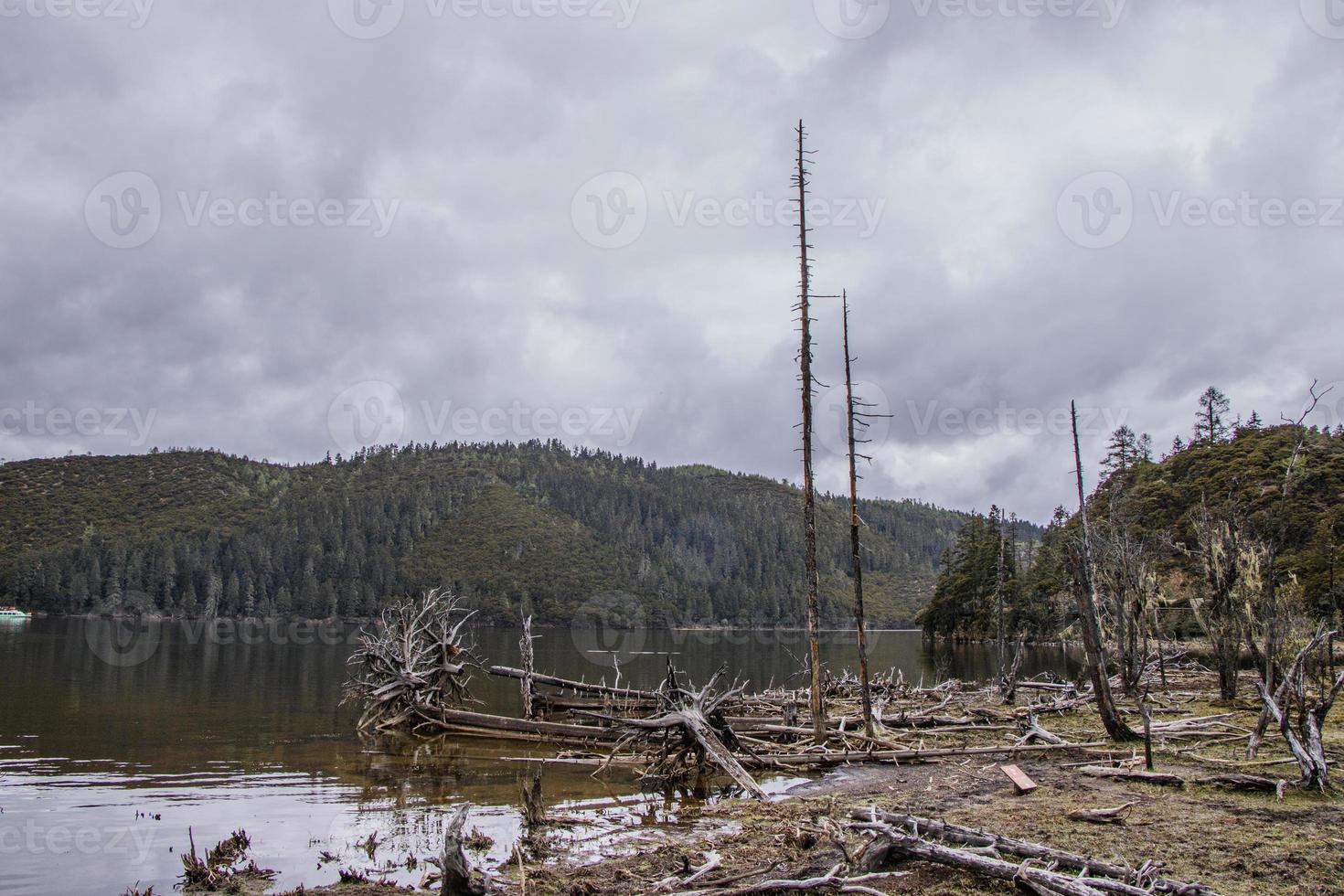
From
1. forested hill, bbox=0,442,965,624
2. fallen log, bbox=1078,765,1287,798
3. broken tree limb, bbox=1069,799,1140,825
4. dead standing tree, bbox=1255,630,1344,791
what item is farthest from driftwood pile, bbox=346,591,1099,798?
forested hill, bbox=0,442,965,624

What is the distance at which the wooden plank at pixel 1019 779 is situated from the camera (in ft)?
43.2

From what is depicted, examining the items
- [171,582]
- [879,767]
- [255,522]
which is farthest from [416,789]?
[255,522]

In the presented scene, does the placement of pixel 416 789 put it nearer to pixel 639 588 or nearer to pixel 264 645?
pixel 264 645

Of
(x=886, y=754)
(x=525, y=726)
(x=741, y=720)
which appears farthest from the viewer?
(x=525, y=726)

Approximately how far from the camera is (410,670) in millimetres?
24828

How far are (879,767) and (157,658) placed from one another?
54336 mm

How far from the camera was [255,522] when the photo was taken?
184375 millimetres

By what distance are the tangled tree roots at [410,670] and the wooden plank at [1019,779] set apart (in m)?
15.2

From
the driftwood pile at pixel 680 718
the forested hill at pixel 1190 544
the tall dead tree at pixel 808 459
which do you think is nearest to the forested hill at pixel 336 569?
the forested hill at pixel 1190 544

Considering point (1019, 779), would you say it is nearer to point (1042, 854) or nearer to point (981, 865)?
point (1042, 854)

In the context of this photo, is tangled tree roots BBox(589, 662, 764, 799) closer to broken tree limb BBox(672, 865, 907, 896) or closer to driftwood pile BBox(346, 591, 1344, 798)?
driftwood pile BBox(346, 591, 1344, 798)

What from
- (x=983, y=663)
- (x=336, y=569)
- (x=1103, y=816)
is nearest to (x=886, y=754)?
(x=1103, y=816)

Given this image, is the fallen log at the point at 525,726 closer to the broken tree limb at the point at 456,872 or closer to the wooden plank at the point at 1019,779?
the wooden plank at the point at 1019,779

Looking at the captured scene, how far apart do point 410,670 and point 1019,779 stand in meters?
18.0
